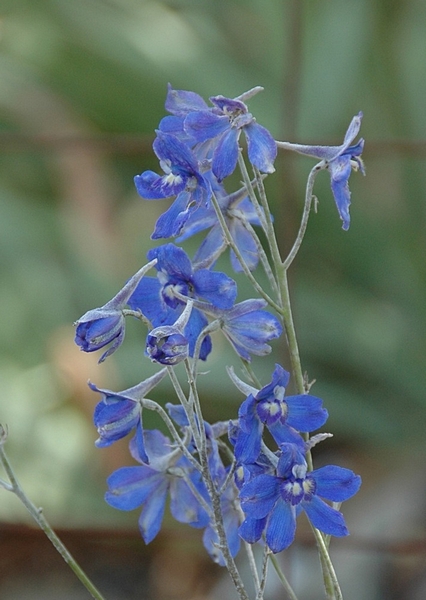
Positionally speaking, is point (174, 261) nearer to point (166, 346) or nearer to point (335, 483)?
point (166, 346)

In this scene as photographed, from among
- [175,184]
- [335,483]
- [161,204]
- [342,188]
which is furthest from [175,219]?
[161,204]

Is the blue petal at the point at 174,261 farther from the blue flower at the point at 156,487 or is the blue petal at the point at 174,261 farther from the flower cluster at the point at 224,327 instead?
the blue flower at the point at 156,487

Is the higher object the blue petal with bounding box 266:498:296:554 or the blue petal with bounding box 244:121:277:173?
the blue petal with bounding box 244:121:277:173

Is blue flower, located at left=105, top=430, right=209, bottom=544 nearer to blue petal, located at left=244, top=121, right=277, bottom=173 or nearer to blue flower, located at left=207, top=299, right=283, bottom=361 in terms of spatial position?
blue flower, located at left=207, top=299, right=283, bottom=361

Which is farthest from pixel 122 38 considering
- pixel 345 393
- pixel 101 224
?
pixel 345 393

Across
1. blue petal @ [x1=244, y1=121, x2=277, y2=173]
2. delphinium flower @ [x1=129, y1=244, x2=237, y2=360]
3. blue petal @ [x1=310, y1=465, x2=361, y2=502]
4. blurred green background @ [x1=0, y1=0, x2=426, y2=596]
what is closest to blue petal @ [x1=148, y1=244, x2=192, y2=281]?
delphinium flower @ [x1=129, y1=244, x2=237, y2=360]

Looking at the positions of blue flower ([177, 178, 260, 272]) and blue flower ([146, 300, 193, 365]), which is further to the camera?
blue flower ([177, 178, 260, 272])

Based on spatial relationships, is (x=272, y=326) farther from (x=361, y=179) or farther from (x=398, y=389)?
(x=361, y=179)
